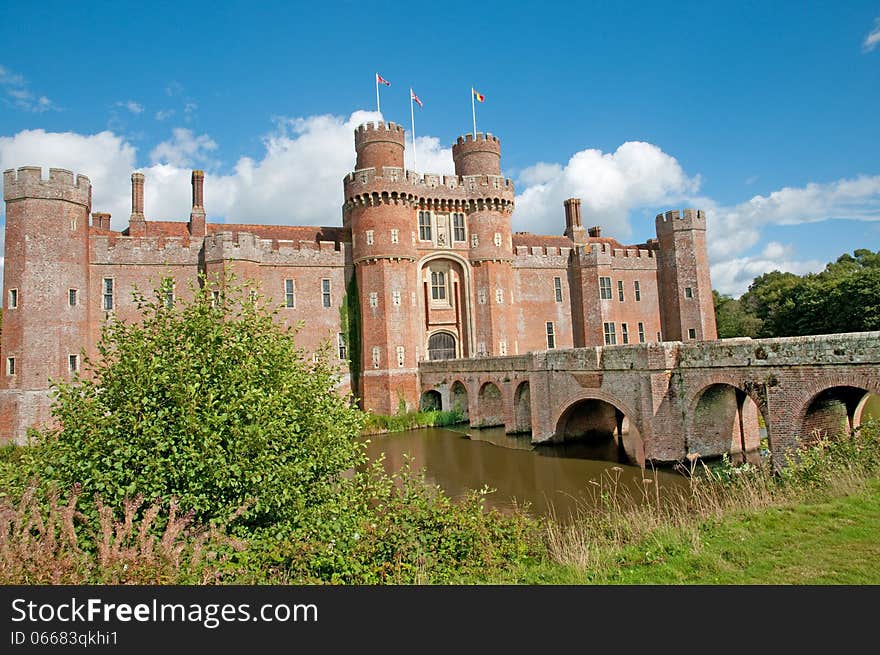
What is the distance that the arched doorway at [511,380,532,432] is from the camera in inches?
1025

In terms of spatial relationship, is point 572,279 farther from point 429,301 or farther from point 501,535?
point 501,535

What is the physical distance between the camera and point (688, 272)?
1458 inches

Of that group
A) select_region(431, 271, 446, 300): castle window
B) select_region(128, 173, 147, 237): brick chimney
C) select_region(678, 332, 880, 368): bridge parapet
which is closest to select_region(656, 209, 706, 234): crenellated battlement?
select_region(431, 271, 446, 300): castle window

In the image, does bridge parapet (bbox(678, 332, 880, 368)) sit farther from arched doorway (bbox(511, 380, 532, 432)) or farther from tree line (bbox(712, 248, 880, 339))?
tree line (bbox(712, 248, 880, 339))

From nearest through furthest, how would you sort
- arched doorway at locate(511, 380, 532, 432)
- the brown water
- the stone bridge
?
the stone bridge < the brown water < arched doorway at locate(511, 380, 532, 432)

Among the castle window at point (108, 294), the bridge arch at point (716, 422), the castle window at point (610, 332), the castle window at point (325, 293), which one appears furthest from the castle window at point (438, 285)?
the bridge arch at point (716, 422)

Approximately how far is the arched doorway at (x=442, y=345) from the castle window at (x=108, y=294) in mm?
16876

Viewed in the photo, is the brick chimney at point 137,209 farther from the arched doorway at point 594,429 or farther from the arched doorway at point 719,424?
the arched doorway at point 719,424

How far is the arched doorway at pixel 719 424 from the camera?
1731 centimetres

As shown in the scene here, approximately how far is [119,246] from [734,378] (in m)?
28.7

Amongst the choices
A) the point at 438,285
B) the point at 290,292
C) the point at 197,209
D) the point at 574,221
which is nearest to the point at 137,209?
the point at 197,209

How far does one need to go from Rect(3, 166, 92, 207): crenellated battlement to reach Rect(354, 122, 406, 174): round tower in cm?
1439
